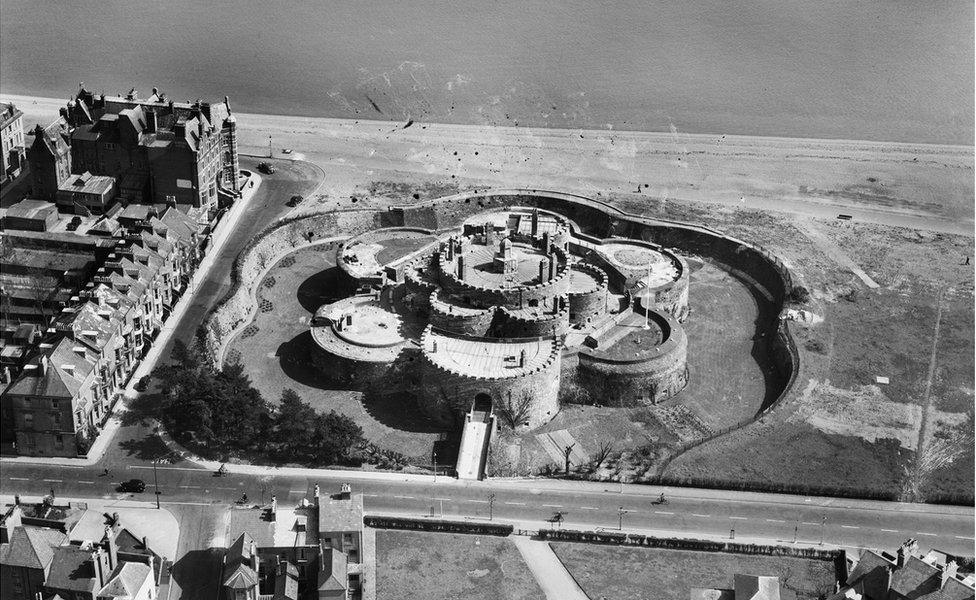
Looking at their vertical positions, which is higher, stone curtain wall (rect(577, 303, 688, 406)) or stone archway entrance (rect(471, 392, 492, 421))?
stone curtain wall (rect(577, 303, 688, 406))

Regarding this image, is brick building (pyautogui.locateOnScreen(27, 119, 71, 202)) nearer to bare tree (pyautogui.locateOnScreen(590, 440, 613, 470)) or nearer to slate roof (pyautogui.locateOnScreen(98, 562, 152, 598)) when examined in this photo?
slate roof (pyautogui.locateOnScreen(98, 562, 152, 598))

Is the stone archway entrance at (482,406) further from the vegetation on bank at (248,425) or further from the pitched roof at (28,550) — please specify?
the pitched roof at (28,550)

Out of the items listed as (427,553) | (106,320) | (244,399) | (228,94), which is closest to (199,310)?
(106,320)

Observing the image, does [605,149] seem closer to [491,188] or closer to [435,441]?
[491,188]

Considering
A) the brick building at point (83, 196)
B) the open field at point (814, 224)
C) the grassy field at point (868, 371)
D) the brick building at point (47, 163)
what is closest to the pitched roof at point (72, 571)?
the grassy field at point (868, 371)

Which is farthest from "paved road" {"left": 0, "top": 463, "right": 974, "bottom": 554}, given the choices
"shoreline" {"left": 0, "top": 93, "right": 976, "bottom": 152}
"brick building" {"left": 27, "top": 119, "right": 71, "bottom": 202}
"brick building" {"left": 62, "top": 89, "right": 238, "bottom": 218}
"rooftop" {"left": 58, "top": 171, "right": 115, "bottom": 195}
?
"shoreline" {"left": 0, "top": 93, "right": 976, "bottom": 152}

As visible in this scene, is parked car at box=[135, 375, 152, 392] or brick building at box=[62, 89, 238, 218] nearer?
parked car at box=[135, 375, 152, 392]

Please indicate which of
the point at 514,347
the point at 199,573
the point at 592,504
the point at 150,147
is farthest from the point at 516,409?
the point at 150,147
